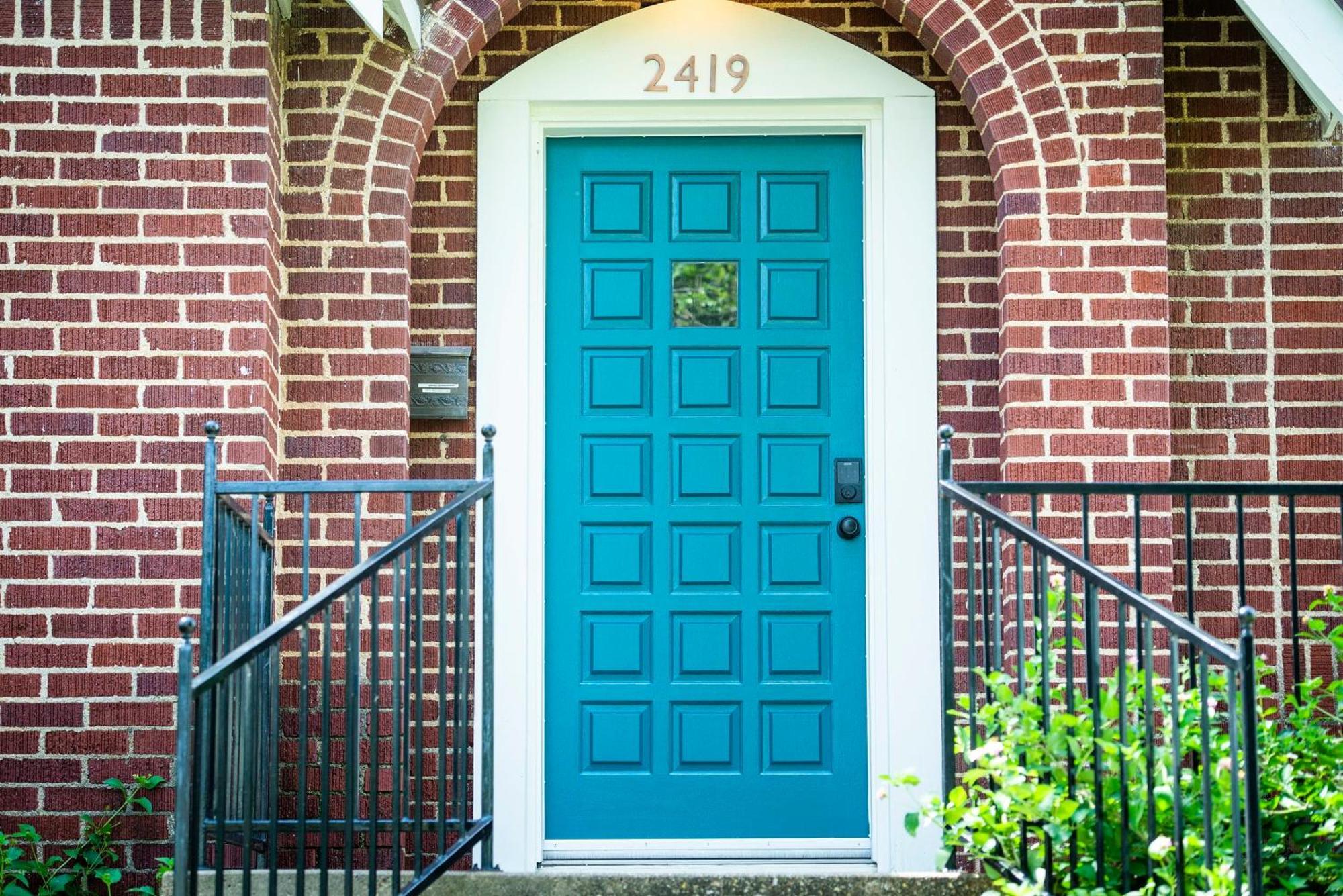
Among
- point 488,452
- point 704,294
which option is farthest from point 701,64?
point 488,452

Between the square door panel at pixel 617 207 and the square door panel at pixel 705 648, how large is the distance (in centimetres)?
123

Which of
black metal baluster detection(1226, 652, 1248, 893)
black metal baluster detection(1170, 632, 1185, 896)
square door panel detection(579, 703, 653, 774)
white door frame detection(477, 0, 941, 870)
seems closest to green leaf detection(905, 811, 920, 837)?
black metal baluster detection(1170, 632, 1185, 896)

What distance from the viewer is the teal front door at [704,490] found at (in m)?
5.77

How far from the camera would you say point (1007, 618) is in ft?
18.4

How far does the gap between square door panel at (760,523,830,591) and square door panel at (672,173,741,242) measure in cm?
98

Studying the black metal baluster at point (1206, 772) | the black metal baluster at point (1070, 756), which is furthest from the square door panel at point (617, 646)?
the black metal baluster at point (1206, 772)

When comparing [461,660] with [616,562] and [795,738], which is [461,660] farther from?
[795,738]

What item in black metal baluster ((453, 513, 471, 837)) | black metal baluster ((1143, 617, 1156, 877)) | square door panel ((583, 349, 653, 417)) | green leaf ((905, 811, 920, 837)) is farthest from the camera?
square door panel ((583, 349, 653, 417))

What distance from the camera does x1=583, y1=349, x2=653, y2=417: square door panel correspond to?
5.90 metres

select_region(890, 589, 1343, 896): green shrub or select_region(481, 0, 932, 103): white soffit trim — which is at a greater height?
select_region(481, 0, 932, 103): white soffit trim

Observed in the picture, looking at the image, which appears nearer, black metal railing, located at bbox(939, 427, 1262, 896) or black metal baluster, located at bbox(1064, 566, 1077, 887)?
black metal railing, located at bbox(939, 427, 1262, 896)

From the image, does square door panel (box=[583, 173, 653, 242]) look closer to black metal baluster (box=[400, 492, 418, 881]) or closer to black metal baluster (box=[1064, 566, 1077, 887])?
black metal baluster (box=[400, 492, 418, 881])

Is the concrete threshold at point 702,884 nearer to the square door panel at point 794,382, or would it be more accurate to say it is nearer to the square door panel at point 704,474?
the square door panel at point 704,474

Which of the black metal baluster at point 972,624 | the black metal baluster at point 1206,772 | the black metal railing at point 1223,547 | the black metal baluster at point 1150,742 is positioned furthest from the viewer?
the black metal railing at point 1223,547
